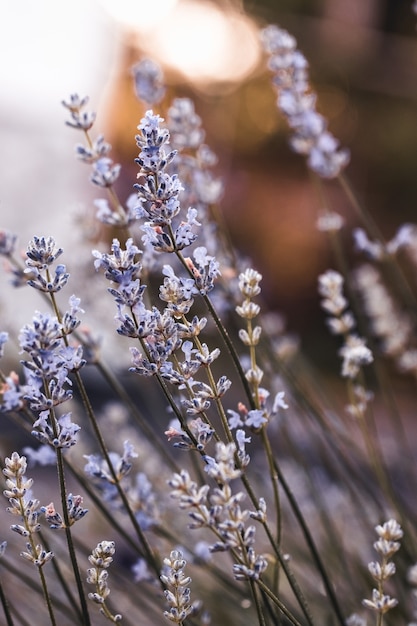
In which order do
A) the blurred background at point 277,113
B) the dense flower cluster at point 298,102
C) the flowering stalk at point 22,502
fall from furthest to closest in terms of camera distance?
the blurred background at point 277,113
the dense flower cluster at point 298,102
the flowering stalk at point 22,502

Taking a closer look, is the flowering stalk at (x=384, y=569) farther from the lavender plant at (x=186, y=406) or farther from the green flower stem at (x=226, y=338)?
the green flower stem at (x=226, y=338)

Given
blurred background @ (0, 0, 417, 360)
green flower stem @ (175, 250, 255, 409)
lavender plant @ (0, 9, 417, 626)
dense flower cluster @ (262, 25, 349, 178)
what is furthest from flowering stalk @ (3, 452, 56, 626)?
blurred background @ (0, 0, 417, 360)

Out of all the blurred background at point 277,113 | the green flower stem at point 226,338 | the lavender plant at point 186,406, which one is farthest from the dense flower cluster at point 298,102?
the blurred background at point 277,113

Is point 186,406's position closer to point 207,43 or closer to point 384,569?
point 384,569

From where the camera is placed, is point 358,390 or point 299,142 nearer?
point 358,390

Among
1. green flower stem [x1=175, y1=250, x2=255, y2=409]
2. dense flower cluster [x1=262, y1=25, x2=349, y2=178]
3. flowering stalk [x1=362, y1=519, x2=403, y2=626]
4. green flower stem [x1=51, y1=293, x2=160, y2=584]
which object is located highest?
dense flower cluster [x1=262, y1=25, x2=349, y2=178]

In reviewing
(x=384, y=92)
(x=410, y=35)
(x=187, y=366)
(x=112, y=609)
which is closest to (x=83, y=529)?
(x=112, y=609)

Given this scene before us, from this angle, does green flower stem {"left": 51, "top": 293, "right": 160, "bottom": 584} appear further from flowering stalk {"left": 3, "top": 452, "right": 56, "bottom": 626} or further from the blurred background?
the blurred background

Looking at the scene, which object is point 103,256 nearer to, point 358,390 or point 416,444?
point 358,390
